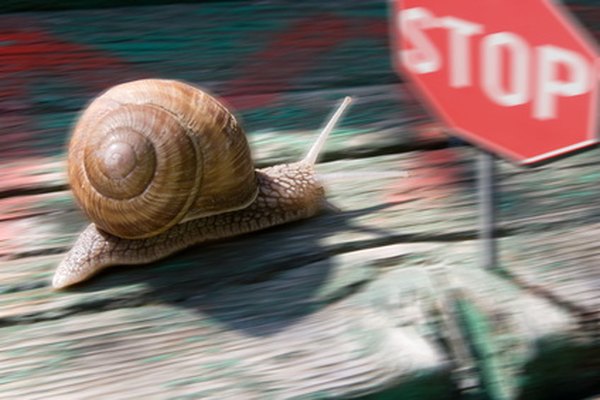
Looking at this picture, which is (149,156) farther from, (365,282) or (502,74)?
(502,74)

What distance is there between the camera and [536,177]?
161 centimetres

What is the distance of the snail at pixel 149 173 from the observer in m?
1.34

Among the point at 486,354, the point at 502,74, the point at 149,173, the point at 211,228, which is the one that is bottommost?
the point at 486,354

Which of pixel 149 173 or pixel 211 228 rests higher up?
pixel 149 173

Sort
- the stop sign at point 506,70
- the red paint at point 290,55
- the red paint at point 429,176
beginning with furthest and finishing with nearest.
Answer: the red paint at point 290,55, the red paint at point 429,176, the stop sign at point 506,70

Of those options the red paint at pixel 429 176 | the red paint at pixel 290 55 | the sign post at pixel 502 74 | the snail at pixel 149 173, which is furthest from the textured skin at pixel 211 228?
the red paint at pixel 290 55

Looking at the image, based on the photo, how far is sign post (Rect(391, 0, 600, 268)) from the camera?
3.66 feet

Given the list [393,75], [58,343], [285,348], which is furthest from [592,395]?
[393,75]

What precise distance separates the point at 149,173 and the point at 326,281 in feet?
0.97

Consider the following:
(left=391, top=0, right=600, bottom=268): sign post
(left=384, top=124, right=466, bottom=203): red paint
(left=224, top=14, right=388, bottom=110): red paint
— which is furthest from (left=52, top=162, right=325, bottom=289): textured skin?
(left=224, top=14, right=388, bottom=110): red paint

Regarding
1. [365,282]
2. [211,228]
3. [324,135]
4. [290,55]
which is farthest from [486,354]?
[290,55]

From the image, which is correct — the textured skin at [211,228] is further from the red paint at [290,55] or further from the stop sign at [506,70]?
the red paint at [290,55]

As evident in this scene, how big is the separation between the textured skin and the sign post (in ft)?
0.89

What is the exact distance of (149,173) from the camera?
1.34 metres
